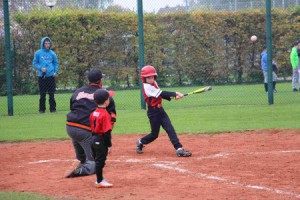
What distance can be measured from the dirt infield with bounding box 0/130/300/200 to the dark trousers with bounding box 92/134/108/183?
0.22 metres

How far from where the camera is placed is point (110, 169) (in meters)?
8.83

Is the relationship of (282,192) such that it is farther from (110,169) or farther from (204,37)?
(204,37)

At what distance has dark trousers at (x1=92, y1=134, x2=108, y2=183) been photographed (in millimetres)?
7528

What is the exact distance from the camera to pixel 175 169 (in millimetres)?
8578

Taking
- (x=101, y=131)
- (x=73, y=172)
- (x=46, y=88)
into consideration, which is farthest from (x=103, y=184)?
(x=46, y=88)

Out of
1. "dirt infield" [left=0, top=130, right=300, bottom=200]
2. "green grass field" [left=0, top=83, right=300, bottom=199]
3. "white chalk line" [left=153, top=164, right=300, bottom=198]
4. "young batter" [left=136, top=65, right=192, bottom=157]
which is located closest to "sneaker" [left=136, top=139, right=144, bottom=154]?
"young batter" [left=136, top=65, right=192, bottom=157]

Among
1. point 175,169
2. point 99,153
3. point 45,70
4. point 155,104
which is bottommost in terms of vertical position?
point 175,169

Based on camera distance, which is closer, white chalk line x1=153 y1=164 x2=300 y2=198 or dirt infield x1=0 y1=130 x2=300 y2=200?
white chalk line x1=153 y1=164 x2=300 y2=198

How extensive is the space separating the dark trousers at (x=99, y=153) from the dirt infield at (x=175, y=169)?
22 cm

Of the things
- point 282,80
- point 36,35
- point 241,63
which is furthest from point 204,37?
point 36,35

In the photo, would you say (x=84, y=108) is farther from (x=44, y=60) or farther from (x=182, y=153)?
(x=44, y=60)

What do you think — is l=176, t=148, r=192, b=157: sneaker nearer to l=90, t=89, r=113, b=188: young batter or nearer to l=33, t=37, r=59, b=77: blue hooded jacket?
l=90, t=89, r=113, b=188: young batter

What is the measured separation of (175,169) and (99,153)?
140 cm

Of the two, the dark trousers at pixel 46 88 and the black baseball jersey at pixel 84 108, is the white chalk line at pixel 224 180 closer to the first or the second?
the black baseball jersey at pixel 84 108
